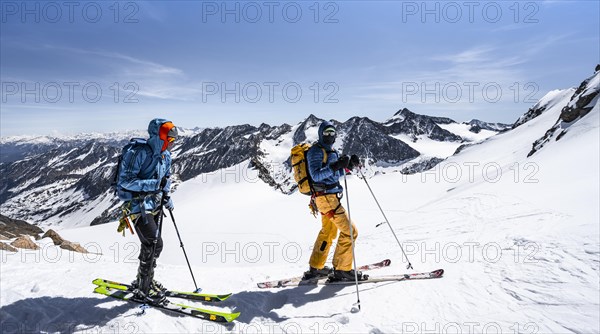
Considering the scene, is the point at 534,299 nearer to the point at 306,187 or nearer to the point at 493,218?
the point at 306,187

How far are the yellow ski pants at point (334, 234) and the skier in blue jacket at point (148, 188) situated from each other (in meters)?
3.56

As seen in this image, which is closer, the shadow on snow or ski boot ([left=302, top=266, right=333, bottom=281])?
the shadow on snow

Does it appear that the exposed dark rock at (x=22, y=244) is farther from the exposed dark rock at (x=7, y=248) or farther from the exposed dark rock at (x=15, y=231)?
the exposed dark rock at (x=15, y=231)

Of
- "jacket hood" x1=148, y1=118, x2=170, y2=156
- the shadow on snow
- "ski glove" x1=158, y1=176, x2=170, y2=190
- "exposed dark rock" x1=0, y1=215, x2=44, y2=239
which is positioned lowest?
"exposed dark rock" x1=0, y1=215, x2=44, y2=239

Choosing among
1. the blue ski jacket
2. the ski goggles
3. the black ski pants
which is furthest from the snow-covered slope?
the ski goggles

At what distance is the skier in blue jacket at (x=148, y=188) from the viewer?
6.39 metres

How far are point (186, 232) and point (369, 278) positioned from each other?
1009 inches

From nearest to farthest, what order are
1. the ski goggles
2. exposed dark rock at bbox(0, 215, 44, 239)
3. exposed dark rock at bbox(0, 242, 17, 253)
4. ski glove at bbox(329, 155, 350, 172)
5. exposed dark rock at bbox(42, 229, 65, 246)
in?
ski glove at bbox(329, 155, 350, 172) < the ski goggles < exposed dark rock at bbox(0, 242, 17, 253) < exposed dark rock at bbox(42, 229, 65, 246) < exposed dark rock at bbox(0, 215, 44, 239)

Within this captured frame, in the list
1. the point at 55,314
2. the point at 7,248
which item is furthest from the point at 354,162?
the point at 7,248

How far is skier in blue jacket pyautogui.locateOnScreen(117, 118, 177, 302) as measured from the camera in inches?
251

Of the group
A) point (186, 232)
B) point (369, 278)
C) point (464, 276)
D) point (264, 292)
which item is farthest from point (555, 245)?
point (186, 232)

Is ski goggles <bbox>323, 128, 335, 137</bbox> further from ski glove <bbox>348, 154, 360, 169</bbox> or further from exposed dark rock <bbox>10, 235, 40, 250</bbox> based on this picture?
exposed dark rock <bbox>10, 235, 40, 250</bbox>

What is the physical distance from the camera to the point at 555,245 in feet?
25.5

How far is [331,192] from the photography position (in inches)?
300
